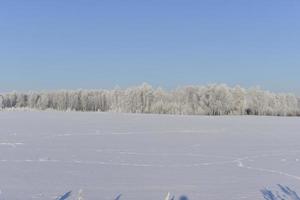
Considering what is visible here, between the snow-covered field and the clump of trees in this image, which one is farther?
the clump of trees

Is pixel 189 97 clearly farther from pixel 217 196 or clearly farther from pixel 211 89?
pixel 217 196

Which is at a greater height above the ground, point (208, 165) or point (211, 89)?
point (211, 89)

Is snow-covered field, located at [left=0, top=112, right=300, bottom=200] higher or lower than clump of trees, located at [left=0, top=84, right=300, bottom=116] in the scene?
lower

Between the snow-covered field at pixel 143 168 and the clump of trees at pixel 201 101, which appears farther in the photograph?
the clump of trees at pixel 201 101

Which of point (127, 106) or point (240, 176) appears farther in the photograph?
point (127, 106)

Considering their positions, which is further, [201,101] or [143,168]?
[201,101]

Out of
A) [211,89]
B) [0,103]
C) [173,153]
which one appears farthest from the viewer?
[0,103]

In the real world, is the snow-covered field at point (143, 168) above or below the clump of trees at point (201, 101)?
below

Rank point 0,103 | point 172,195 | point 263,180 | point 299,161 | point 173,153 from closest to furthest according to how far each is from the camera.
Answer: point 172,195, point 263,180, point 299,161, point 173,153, point 0,103

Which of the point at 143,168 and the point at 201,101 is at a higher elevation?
the point at 201,101

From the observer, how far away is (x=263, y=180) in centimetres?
735

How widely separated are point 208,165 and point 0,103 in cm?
6772

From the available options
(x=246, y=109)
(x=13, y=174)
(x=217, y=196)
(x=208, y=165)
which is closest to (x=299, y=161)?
(x=208, y=165)

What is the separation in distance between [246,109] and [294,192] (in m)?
42.3
